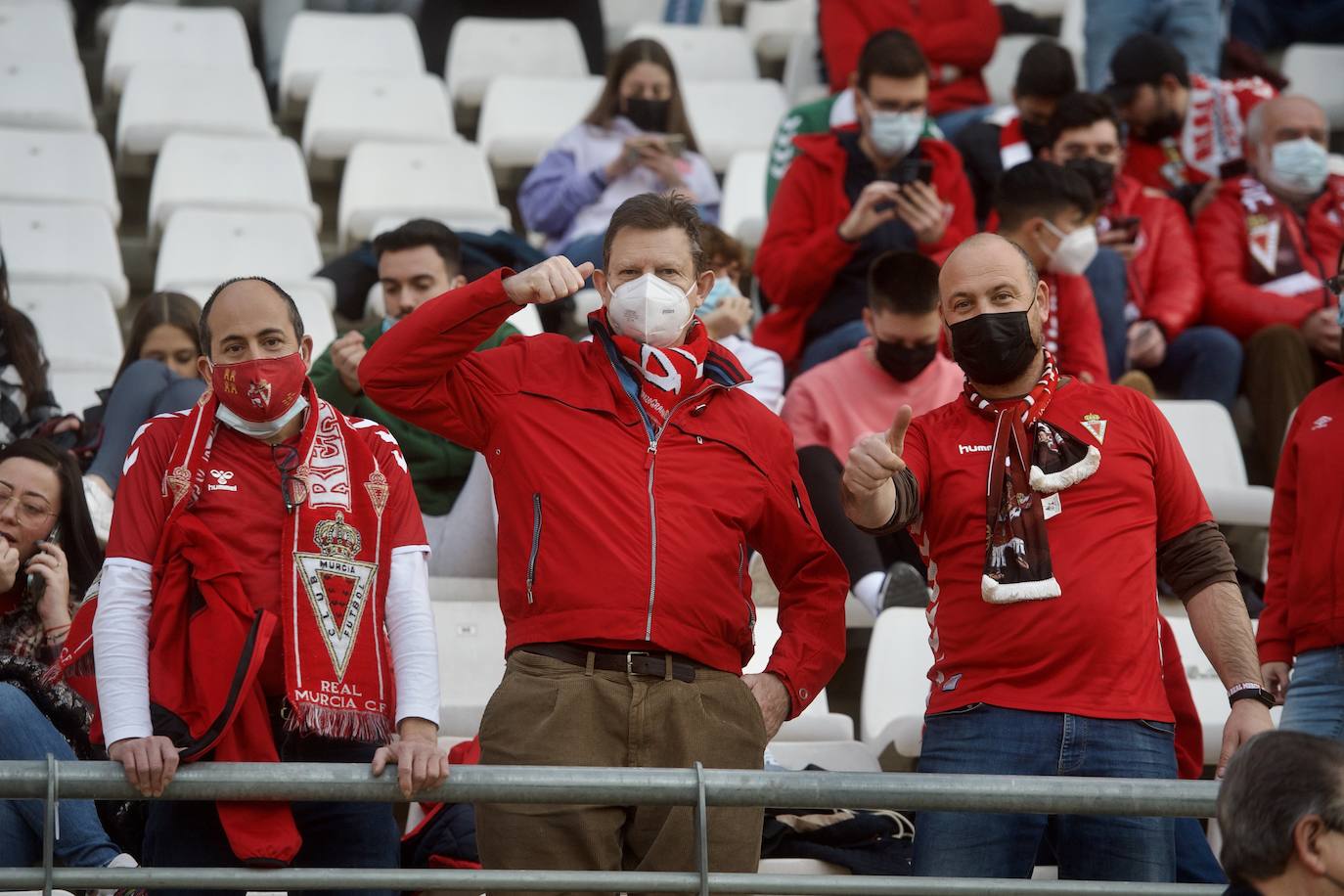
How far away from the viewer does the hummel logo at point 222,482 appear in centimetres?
349

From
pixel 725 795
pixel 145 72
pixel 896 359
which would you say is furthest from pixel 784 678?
pixel 145 72

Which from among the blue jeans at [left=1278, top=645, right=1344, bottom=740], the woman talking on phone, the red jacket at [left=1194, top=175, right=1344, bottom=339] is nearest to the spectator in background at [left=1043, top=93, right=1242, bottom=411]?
the red jacket at [left=1194, top=175, right=1344, bottom=339]

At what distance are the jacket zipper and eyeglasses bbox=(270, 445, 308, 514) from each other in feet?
1.31

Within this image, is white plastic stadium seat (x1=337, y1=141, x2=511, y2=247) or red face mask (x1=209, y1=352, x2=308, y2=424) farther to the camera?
white plastic stadium seat (x1=337, y1=141, x2=511, y2=247)

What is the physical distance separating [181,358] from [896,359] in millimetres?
1981

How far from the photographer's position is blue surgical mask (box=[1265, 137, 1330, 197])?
23.8 ft

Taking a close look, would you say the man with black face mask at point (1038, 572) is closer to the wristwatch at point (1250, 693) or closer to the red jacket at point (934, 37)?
the wristwatch at point (1250, 693)

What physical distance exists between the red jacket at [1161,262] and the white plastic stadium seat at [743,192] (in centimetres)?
136

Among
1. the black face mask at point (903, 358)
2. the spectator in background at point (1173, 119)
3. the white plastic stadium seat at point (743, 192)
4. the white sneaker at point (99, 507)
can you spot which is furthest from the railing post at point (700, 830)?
the spectator in background at point (1173, 119)

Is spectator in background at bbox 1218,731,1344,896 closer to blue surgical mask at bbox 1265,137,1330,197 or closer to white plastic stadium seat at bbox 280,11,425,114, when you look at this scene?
blue surgical mask at bbox 1265,137,1330,197

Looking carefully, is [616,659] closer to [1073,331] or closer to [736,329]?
[736,329]

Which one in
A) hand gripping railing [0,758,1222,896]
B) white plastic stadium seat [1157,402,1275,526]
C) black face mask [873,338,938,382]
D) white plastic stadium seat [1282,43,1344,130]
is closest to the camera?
hand gripping railing [0,758,1222,896]

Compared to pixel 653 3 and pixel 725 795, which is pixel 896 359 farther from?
pixel 653 3

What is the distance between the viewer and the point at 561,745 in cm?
A: 336
